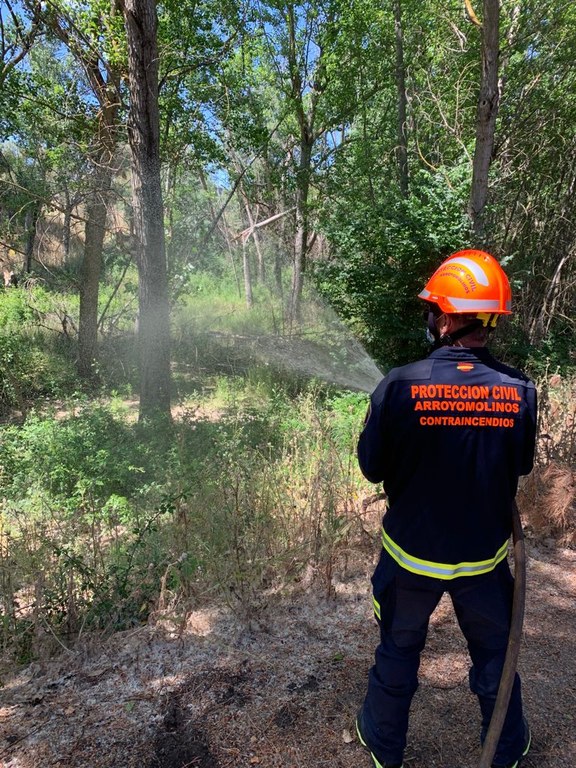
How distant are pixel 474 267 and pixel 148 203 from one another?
6.25 m

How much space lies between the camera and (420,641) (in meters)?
1.83

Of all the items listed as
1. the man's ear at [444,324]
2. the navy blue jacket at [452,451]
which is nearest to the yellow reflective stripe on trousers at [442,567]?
the navy blue jacket at [452,451]

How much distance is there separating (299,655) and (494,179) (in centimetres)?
937

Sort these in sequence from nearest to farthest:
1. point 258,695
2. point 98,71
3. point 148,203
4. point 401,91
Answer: point 258,695, point 148,203, point 98,71, point 401,91

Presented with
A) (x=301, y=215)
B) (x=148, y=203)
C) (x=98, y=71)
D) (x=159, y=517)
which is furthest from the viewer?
(x=301, y=215)

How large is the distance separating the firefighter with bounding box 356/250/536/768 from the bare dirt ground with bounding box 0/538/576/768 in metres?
0.31

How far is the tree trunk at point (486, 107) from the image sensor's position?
6195mm

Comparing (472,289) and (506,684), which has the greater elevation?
(472,289)

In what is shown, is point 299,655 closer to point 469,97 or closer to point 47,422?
point 47,422

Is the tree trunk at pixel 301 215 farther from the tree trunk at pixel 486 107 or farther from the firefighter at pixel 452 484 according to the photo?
the firefighter at pixel 452 484

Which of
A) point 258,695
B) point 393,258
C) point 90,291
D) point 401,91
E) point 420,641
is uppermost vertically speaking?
point 401,91

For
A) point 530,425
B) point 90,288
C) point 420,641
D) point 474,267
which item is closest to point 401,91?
point 90,288

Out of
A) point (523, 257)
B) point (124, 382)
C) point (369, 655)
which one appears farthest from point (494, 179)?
point (369, 655)

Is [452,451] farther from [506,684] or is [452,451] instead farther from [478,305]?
[506,684]
